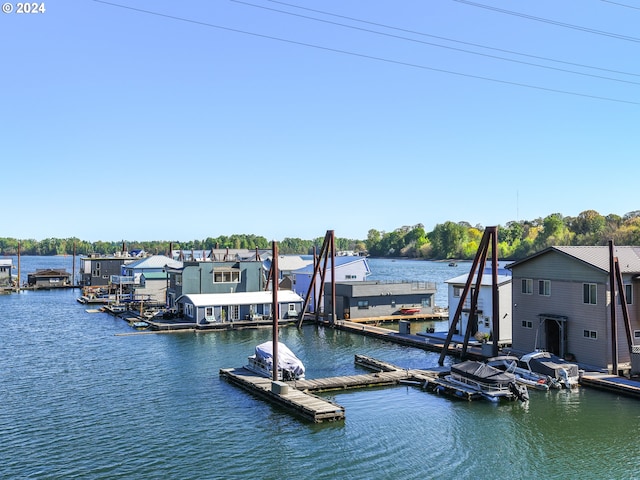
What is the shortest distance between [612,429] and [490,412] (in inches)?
219

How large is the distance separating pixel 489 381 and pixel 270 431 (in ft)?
42.0

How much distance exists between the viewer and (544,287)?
133 feet

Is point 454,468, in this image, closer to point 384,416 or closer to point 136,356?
point 384,416

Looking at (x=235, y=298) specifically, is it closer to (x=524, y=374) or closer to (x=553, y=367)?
(x=524, y=374)

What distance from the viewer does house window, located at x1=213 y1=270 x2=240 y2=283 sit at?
227 ft

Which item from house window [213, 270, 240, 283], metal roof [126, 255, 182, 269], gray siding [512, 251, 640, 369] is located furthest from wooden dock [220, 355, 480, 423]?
metal roof [126, 255, 182, 269]

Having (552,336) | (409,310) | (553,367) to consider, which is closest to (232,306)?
(409,310)

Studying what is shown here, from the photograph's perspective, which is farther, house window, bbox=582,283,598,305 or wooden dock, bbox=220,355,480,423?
house window, bbox=582,283,598,305

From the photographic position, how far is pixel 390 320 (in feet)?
220

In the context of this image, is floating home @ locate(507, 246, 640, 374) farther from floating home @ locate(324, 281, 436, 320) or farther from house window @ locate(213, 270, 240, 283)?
house window @ locate(213, 270, 240, 283)

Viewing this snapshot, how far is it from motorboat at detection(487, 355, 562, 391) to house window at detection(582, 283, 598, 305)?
558 centimetres

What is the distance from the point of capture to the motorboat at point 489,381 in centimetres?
3247

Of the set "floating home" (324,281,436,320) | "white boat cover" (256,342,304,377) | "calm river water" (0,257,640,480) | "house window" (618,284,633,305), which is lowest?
"calm river water" (0,257,640,480)

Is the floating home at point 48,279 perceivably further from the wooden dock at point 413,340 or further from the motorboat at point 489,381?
the motorboat at point 489,381
